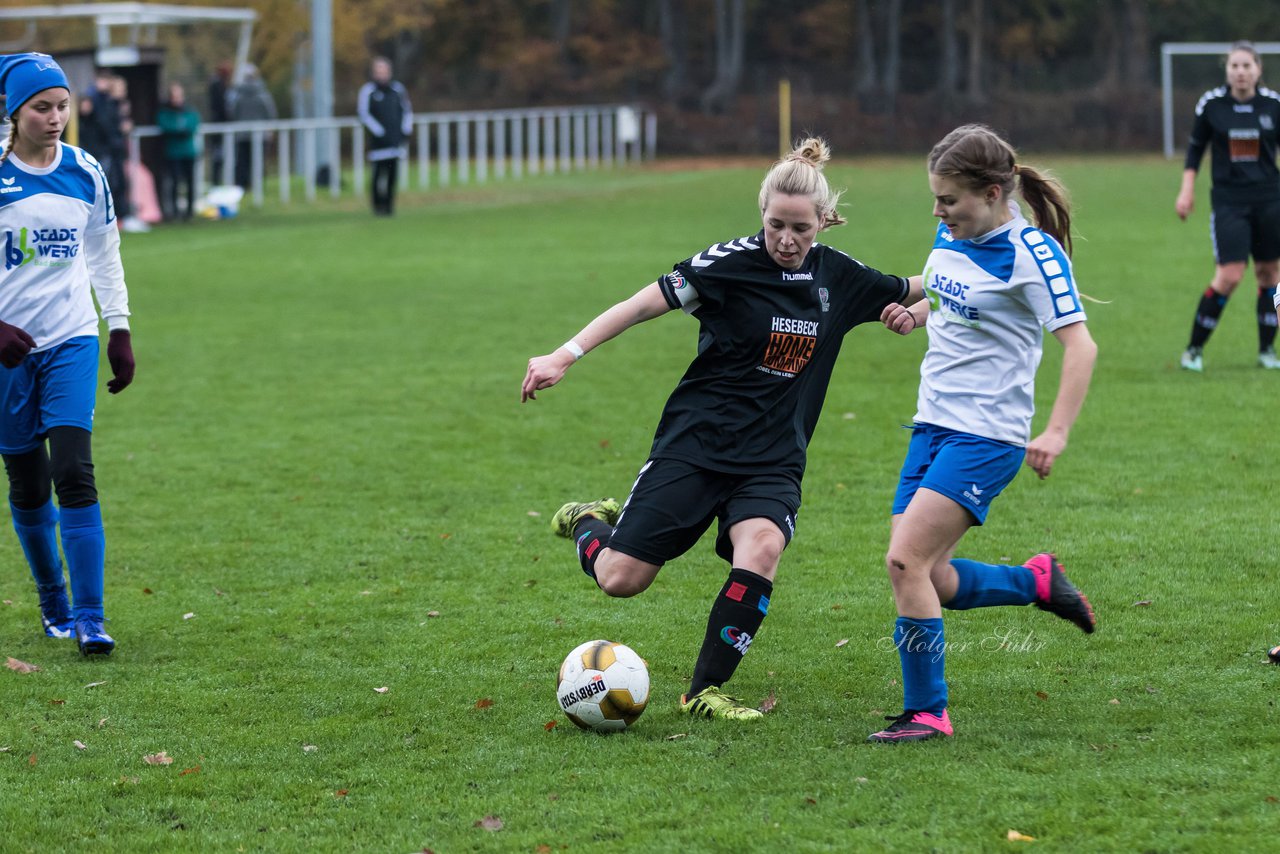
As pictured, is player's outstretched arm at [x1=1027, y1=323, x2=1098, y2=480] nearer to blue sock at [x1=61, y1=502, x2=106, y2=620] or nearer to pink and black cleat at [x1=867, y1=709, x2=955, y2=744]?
pink and black cleat at [x1=867, y1=709, x2=955, y2=744]

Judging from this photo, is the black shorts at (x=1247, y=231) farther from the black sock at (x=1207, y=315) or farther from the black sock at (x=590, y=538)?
the black sock at (x=590, y=538)

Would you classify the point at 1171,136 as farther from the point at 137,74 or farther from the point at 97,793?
the point at 97,793

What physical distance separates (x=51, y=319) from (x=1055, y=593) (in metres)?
3.53

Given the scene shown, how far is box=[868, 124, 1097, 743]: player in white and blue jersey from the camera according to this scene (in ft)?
14.7

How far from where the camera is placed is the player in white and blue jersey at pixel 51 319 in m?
5.61

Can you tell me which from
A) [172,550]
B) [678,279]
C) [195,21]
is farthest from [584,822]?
[195,21]

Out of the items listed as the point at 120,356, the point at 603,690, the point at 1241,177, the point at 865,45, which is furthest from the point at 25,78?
the point at 865,45

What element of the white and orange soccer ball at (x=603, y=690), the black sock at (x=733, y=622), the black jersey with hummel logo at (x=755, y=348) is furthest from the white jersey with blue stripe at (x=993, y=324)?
the white and orange soccer ball at (x=603, y=690)

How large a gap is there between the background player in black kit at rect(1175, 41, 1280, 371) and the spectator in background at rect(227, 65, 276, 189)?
2096cm

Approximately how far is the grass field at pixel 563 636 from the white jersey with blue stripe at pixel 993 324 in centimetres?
91

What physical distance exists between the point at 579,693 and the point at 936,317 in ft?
4.93

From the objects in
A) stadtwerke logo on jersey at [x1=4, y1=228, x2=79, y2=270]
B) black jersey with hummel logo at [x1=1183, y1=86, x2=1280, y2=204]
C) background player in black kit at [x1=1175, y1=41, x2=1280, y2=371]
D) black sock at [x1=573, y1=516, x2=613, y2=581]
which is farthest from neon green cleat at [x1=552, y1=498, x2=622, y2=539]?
black jersey with hummel logo at [x1=1183, y1=86, x2=1280, y2=204]

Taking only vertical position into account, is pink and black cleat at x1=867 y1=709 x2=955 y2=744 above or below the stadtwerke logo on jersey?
below

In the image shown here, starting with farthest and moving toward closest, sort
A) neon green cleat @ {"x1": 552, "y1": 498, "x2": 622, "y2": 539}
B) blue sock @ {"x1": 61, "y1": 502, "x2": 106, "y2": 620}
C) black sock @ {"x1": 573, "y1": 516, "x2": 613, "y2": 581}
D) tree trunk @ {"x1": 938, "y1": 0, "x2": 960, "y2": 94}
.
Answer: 1. tree trunk @ {"x1": 938, "y1": 0, "x2": 960, "y2": 94}
2. blue sock @ {"x1": 61, "y1": 502, "x2": 106, "y2": 620}
3. neon green cleat @ {"x1": 552, "y1": 498, "x2": 622, "y2": 539}
4. black sock @ {"x1": 573, "y1": 516, "x2": 613, "y2": 581}
